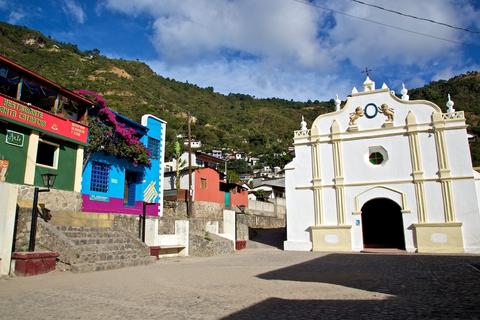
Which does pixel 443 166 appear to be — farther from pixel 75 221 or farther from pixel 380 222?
pixel 75 221

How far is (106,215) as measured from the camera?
49.6 feet

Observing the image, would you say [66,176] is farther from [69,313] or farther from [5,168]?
[69,313]

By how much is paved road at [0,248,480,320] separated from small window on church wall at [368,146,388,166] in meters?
12.1

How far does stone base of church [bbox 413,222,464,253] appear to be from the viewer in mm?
18891

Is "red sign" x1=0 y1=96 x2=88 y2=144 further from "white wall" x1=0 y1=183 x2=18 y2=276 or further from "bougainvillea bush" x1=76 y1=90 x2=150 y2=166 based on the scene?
"white wall" x1=0 y1=183 x2=18 y2=276

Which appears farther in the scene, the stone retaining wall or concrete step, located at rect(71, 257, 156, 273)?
the stone retaining wall

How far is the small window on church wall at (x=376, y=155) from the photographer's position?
2166 cm

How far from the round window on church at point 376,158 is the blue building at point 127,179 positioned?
12.4 m

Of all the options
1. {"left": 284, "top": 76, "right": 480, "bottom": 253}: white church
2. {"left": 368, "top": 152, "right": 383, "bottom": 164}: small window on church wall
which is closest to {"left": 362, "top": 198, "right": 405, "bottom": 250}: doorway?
{"left": 284, "top": 76, "right": 480, "bottom": 253}: white church

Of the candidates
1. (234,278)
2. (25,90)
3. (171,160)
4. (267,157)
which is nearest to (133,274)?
(234,278)

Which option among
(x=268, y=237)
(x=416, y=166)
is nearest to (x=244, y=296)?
(x=416, y=166)

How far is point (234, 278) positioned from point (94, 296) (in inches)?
146

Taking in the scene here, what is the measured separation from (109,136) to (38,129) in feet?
13.1

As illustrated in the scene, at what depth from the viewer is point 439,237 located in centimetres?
1919
